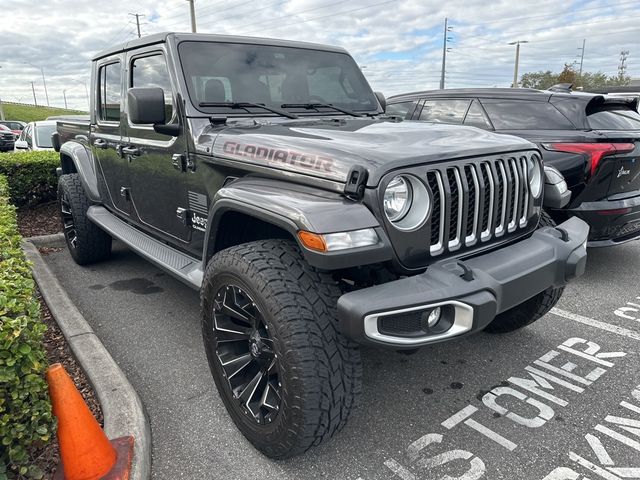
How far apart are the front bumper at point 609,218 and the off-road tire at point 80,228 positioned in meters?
4.50

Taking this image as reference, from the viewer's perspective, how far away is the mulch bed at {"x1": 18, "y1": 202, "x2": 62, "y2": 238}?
6184mm

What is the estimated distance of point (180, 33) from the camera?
124 inches

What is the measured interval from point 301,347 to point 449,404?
48.0 inches

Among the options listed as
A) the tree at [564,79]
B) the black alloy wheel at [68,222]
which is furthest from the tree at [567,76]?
the black alloy wheel at [68,222]

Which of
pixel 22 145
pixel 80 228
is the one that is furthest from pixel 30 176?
pixel 22 145

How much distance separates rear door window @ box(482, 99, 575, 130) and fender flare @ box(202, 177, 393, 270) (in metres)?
3.63

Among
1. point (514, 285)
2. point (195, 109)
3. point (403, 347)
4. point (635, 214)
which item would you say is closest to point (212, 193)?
point (195, 109)

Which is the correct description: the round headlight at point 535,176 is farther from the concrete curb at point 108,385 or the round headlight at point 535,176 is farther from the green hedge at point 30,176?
the green hedge at point 30,176

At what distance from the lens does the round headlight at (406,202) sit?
2.00 meters

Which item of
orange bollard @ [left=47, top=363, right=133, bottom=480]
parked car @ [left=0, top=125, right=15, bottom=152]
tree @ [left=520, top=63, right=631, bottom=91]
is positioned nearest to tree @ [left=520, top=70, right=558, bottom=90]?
tree @ [left=520, top=63, right=631, bottom=91]

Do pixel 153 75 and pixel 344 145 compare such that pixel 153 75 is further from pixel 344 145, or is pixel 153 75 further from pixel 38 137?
pixel 38 137

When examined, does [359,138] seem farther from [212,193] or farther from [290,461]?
[290,461]

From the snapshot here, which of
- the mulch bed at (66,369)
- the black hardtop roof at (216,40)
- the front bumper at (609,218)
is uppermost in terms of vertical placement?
the black hardtop roof at (216,40)

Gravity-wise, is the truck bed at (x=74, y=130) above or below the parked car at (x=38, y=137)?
above
